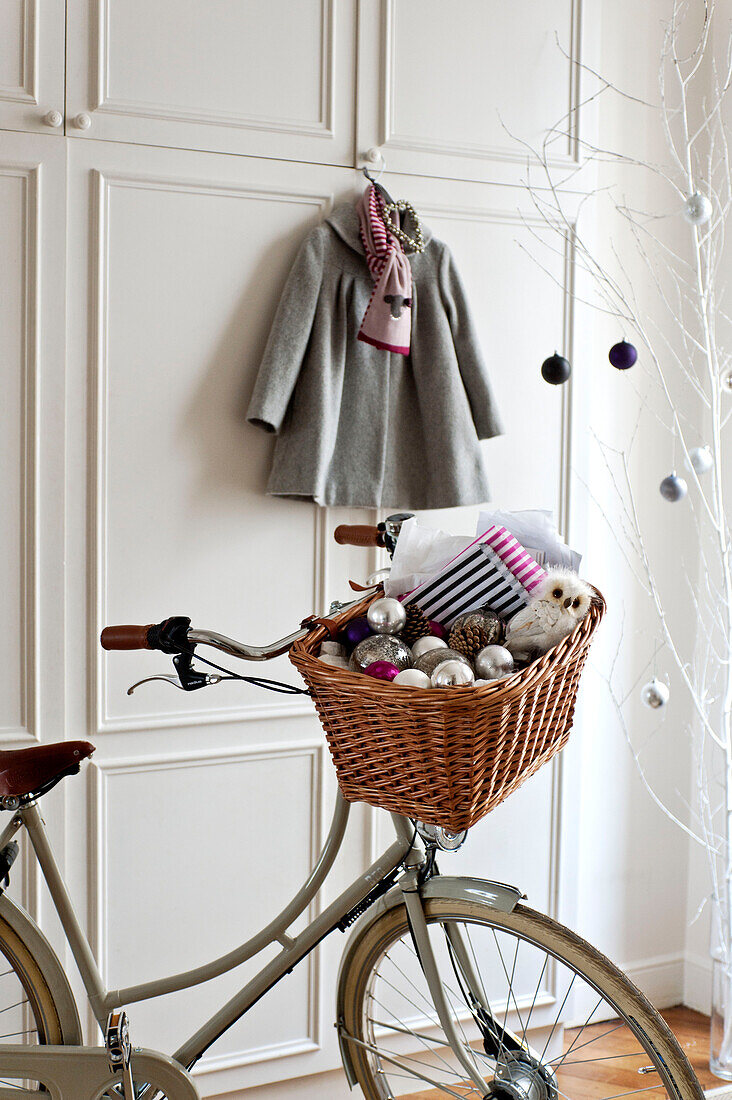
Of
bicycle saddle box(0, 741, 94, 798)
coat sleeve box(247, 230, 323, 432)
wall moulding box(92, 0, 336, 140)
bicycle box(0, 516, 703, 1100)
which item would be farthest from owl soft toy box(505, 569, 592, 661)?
wall moulding box(92, 0, 336, 140)

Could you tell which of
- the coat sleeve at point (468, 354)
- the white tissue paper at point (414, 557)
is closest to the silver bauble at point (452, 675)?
the white tissue paper at point (414, 557)

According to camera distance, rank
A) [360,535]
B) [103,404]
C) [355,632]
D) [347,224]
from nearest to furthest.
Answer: [355,632], [360,535], [103,404], [347,224]

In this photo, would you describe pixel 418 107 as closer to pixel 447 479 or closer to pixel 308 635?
pixel 447 479

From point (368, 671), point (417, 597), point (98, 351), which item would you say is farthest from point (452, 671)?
point (98, 351)

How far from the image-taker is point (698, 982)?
95.0 inches

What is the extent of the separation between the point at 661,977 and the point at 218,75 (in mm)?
2211

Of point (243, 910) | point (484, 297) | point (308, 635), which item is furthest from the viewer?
point (484, 297)

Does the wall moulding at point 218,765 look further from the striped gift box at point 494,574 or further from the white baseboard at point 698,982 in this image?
the white baseboard at point 698,982

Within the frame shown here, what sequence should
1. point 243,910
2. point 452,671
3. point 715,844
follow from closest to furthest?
point 452,671
point 243,910
point 715,844

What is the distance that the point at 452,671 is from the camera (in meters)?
1.09

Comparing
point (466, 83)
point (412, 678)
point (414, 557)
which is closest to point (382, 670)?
point (412, 678)

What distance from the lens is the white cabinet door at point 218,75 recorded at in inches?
67.7

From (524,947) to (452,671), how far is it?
1292 mm

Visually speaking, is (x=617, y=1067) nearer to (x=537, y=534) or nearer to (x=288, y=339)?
(x=537, y=534)
